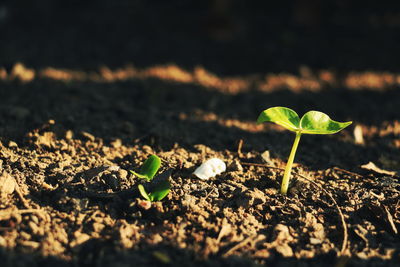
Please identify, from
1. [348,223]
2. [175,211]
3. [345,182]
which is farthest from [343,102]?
[175,211]

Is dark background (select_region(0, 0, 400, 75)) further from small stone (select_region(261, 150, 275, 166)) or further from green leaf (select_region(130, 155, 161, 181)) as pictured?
green leaf (select_region(130, 155, 161, 181))

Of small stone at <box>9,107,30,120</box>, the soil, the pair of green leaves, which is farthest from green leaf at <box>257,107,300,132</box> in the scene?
small stone at <box>9,107,30,120</box>

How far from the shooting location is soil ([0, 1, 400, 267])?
4.50ft

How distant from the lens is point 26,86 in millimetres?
2590

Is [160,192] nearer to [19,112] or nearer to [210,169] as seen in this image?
[210,169]

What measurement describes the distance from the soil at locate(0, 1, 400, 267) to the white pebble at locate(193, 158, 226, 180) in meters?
0.03

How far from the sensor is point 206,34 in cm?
376

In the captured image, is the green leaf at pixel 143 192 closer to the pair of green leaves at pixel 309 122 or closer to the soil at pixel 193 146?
the soil at pixel 193 146

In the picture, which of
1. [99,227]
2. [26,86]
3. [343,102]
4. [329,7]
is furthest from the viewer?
[329,7]

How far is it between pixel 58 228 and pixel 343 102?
2.17m

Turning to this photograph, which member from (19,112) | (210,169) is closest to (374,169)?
(210,169)

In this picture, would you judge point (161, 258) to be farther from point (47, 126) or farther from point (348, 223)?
point (47, 126)

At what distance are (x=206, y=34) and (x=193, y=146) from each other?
6.72 feet

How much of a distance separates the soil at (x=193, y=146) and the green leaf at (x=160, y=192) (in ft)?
0.21
